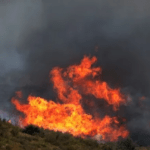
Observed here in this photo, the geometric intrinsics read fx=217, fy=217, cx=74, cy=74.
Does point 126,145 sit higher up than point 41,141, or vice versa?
point 126,145

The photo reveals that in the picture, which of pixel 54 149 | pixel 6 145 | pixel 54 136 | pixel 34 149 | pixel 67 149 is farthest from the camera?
pixel 54 136

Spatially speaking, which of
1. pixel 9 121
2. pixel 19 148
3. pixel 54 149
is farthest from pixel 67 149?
pixel 9 121

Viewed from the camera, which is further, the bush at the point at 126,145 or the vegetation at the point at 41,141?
the bush at the point at 126,145

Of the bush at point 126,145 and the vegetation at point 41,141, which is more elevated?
the bush at point 126,145

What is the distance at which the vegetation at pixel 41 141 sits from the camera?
14078 millimetres

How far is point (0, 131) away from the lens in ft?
48.7

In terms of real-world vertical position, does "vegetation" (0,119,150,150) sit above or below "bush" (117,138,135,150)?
below

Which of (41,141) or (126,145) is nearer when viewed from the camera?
(41,141)

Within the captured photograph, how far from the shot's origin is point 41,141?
56.1ft

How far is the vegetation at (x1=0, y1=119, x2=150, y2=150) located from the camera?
14.1 m

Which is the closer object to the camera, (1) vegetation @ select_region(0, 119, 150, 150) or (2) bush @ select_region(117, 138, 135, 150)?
(1) vegetation @ select_region(0, 119, 150, 150)

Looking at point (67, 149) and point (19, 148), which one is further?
point (67, 149)

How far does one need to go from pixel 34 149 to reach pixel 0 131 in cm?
279

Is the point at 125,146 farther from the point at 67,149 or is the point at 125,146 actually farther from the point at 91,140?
the point at 67,149
